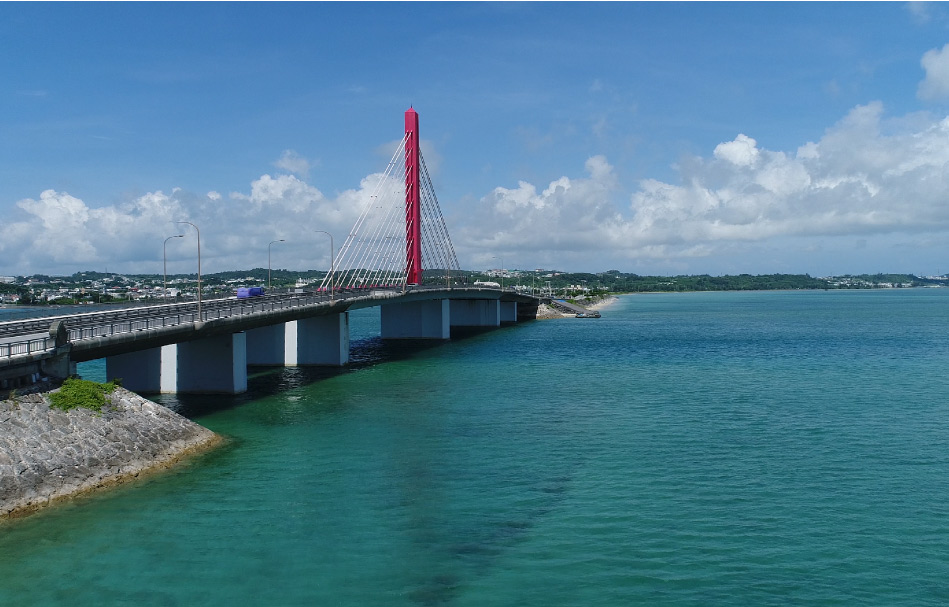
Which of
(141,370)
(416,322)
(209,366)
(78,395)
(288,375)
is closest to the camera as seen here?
(78,395)

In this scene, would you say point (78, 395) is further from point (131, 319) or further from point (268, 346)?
point (268, 346)

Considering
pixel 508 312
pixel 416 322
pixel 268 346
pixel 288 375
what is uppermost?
pixel 416 322

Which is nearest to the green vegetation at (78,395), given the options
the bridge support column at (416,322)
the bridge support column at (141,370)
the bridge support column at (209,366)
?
the bridge support column at (209,366)

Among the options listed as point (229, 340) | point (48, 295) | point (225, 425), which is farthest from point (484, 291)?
point (48, 295)

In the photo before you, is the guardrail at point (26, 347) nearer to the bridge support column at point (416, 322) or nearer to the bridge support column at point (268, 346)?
the bridge support column at point (268, 346)

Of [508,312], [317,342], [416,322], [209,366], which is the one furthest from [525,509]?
[508,312]

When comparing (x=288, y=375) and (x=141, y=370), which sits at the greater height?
(x=141, y=370)

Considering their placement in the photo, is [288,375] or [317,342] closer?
[288,375]

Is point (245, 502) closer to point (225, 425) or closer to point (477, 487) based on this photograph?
point (477, 487)
